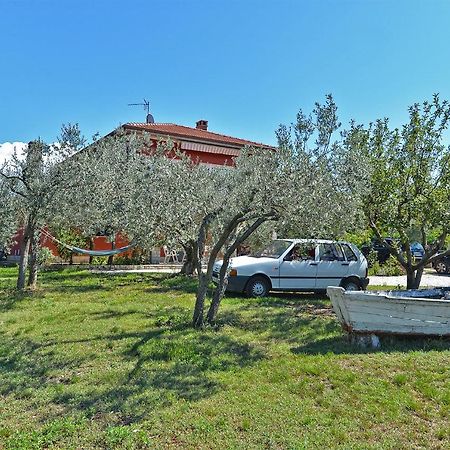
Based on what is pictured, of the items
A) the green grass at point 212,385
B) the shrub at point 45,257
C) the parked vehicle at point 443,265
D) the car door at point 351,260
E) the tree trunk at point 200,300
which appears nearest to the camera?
the green grass at point 212,385

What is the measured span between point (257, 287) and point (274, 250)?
109 centimetres

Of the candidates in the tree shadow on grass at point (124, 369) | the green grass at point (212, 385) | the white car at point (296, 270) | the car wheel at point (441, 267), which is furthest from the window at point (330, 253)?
the car wheel at point (441, 267)

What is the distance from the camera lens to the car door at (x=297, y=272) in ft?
33.6

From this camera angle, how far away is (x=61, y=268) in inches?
635

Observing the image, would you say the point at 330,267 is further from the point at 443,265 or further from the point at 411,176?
the point at 443,265

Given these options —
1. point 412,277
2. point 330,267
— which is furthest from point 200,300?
point 412,277

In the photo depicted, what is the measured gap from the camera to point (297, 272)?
10281 millimetres

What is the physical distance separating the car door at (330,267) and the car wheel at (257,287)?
1.31 metres

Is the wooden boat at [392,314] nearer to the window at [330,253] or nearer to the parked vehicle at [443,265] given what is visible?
the window at [330,253]

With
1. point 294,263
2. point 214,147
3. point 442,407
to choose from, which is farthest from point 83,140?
point 214,147

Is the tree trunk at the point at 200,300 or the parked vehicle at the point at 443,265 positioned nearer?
the tree trunk at the point at 200,300

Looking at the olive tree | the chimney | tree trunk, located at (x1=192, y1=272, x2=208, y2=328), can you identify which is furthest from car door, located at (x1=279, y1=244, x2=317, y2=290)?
the chimney

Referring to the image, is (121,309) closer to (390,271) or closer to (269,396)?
(269,396)

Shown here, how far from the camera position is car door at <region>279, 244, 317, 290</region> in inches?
403
